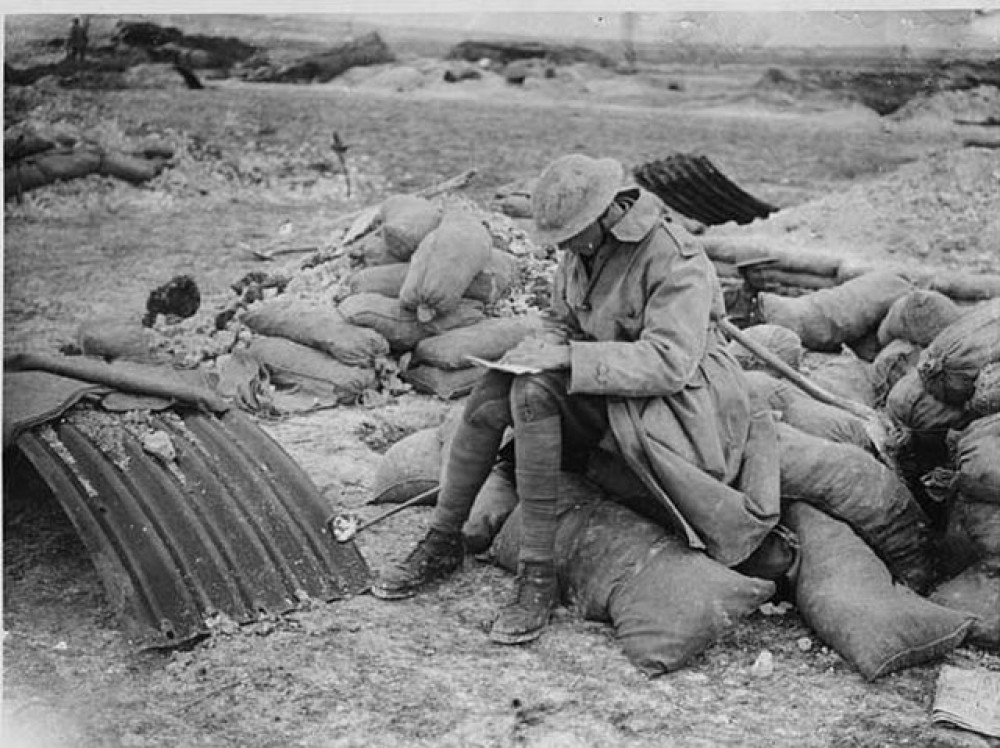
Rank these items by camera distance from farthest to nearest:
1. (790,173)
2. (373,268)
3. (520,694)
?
(790,173)
(373,268)
(520,694)

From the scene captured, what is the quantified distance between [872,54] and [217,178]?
6.38m

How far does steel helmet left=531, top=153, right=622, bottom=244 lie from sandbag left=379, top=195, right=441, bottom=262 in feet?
9.46

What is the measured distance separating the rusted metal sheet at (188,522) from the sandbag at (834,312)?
3.07 m

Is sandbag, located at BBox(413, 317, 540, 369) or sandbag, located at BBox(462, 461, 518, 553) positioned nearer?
sandbag, located at BBox(462, 461, 518, 553)

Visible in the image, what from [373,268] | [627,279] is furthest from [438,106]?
[627,279]

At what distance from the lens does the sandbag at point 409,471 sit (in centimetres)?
457

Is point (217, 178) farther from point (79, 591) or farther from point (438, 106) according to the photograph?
point (79, 591)

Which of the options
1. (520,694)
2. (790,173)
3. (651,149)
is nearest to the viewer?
(520,694)

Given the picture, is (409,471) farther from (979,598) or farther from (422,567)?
(979,598)

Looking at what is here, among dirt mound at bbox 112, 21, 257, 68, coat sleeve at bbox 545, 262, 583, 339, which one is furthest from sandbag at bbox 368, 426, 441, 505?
dirt mound at bbox 112, 21, 257, 68

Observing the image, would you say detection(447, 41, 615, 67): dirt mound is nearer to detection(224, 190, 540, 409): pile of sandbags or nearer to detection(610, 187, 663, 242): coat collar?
detection(224, 190, 540, 409): pile of sandbags

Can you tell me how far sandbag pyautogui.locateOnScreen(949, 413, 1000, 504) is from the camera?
357 centimetres

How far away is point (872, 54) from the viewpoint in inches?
216

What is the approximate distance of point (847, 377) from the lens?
5.36m
